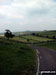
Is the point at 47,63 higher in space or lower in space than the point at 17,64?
lower

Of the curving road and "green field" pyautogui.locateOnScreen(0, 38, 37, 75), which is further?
the curving road

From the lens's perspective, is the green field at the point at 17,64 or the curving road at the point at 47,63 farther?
the curving road at the point at 47,63

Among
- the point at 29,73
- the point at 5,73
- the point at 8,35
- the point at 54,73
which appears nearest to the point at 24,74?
the point at 29,73

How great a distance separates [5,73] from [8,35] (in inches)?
3010

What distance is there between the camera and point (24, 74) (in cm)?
1277

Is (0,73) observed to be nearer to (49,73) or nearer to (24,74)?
(24,74)

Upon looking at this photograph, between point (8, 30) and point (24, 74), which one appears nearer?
point (24, 74)

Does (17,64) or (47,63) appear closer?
(17,64)

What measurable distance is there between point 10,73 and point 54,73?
11.3 ft

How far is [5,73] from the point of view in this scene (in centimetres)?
1302

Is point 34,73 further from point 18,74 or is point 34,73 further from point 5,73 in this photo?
point 5,73

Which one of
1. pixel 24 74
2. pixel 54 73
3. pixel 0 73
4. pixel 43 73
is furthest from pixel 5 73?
pixel 54 73

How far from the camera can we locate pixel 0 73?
13086 millimetres

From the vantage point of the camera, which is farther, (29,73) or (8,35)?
(8,35)
